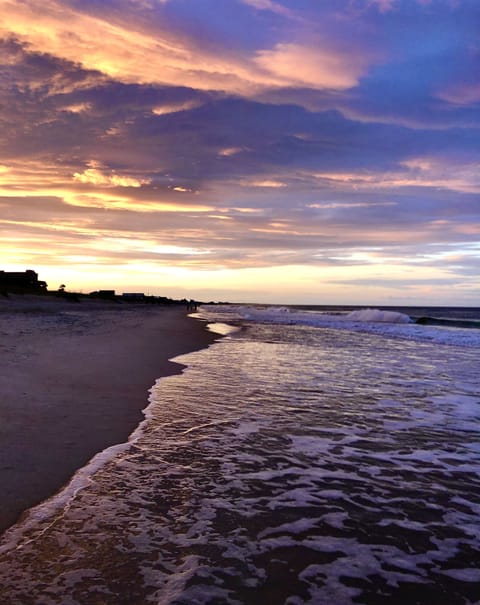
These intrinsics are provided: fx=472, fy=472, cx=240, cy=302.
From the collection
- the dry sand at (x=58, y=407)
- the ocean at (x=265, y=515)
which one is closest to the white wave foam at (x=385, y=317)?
the dry sand at (x=58, y=407)

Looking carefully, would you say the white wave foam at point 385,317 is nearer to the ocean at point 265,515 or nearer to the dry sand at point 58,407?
the dry sand at point 58,407

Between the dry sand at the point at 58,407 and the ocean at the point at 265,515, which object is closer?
the ocean at the point at 265,515

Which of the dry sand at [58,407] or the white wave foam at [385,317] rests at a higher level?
the white wave foam at [385,317]

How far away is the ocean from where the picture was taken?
10.6 feet

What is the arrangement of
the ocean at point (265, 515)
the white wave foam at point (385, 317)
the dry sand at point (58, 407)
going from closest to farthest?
the ocean at point (265, 515), the dry sand at point (58, 407), the white wave foam at point (385, 317)

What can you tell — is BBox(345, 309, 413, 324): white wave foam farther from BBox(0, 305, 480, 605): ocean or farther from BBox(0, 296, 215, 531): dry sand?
BBox(0, 305, 480, 605): ocean

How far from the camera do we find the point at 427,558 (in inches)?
145

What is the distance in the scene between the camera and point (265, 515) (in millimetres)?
4340

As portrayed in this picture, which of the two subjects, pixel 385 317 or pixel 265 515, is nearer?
pixel 265 515

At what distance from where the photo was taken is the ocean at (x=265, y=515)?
3.22m

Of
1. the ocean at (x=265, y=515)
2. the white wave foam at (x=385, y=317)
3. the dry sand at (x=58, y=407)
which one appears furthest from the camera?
the white wave foam at (x=385, y=317)

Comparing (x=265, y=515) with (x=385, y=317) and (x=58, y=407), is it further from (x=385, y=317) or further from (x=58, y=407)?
(x=385, y=317)

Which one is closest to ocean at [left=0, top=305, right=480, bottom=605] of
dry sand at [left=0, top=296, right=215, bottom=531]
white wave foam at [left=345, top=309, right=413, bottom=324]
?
dry sand at [left=0, top=296, right=215, bottom=531]

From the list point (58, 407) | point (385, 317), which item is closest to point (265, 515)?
point (58, 407)
